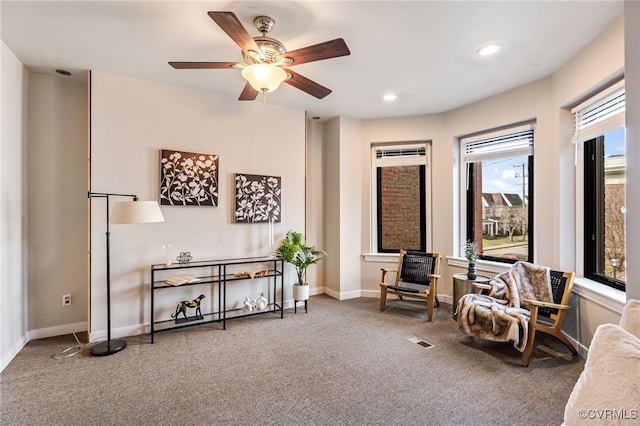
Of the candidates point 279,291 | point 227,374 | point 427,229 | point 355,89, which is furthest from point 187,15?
point 427,229

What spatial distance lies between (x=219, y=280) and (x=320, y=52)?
262 centimetres

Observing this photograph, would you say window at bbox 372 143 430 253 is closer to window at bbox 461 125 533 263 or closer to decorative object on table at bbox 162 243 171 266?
window at bbox 461 125 533 263

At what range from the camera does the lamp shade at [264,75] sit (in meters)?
2.36

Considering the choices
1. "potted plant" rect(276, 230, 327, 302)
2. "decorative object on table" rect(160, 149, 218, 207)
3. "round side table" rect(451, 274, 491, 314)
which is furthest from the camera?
"potted plant" rect(276, 230, 327, 302)

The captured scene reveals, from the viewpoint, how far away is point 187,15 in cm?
232

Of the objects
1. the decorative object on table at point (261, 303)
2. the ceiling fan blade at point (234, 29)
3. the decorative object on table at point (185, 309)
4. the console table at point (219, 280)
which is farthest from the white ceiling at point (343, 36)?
the decorative object on table at point (261, 303)

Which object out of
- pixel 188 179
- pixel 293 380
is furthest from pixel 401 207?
pixel 293 380

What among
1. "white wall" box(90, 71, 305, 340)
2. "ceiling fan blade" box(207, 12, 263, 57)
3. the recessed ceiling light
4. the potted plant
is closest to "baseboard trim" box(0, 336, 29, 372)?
"white wall" box(90, 71, 305, 340)

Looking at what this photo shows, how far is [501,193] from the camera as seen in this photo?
4.20m

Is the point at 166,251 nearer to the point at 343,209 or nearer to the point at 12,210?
the point at 12,210

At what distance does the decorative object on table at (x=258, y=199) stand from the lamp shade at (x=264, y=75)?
5.78ft

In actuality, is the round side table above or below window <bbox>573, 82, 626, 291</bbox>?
below

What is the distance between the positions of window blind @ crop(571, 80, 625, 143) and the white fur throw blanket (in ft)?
4.47

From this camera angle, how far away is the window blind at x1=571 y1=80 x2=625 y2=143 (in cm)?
264
